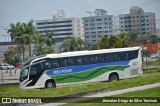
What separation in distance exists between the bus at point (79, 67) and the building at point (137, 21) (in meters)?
55.7

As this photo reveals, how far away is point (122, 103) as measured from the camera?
11.2 meters

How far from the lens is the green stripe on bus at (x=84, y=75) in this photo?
2208 centimetres

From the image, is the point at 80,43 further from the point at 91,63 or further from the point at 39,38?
the point at 91,63

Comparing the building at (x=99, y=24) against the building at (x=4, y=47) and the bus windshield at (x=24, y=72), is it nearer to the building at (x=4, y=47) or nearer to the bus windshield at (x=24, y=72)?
the building at (x=4, y=47)

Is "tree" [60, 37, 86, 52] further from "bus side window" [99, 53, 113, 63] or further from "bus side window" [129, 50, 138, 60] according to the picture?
"bus side window" [99, 53, 113, 63]

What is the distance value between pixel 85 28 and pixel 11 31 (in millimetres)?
59406

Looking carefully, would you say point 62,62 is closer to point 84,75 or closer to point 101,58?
point 84,75

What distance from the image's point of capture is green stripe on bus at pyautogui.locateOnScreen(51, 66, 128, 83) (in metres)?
22.1

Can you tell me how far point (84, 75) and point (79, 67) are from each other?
2.30ft

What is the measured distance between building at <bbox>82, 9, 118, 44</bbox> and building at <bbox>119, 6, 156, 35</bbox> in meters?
7.97

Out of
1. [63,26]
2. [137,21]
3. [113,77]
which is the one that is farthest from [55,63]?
[63,26]

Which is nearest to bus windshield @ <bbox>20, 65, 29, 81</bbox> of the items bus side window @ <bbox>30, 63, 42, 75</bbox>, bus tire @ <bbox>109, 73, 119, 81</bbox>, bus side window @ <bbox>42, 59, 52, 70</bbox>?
bus side window @ <bbox>30, 63, 42, 75</bbox>

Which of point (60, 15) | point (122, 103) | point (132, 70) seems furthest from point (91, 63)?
point (60, 15)

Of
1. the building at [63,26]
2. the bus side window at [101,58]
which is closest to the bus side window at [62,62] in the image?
the bus side window at [101,58]
